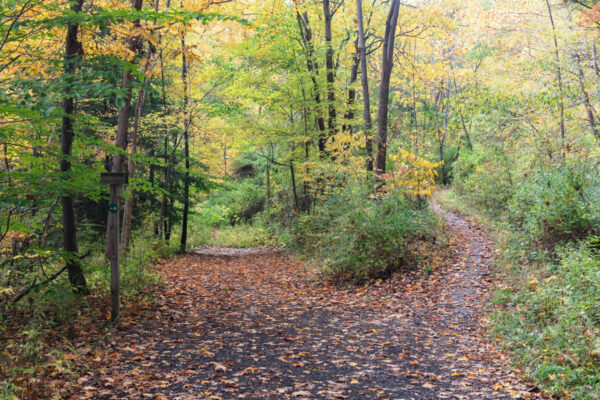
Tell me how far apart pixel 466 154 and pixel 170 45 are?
17.8 m

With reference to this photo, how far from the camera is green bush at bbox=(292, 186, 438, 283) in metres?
10.2

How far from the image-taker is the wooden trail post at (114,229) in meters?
6.55

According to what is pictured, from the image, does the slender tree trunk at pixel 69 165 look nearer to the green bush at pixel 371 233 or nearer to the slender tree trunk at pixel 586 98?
the green bush at pixel 371 233

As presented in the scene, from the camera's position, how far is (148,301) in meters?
8.16

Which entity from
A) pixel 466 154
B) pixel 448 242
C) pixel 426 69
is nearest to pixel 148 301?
pixel 448 242

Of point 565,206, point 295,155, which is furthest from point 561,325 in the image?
point 295,155

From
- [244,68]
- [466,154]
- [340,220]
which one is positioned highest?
[244,68]

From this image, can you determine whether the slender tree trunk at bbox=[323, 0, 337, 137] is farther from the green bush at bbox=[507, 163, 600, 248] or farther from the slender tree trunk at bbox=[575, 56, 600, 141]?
the green bush at bbox=[507, 163, 600, 248]

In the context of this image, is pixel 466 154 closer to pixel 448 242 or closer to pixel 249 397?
pixel 448 242

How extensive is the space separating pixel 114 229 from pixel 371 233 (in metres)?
6.14

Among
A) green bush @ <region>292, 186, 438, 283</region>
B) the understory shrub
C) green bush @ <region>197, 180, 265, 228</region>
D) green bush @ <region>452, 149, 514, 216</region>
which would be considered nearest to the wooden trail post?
green bush @ <region>292, 186, 438, 283</region>

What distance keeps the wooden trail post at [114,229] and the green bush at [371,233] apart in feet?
18.8

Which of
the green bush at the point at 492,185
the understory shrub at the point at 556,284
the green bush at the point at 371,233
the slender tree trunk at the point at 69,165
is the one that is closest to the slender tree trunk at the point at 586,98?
the understory shrub at the point at 556,284

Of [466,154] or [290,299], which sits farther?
[466,154]
